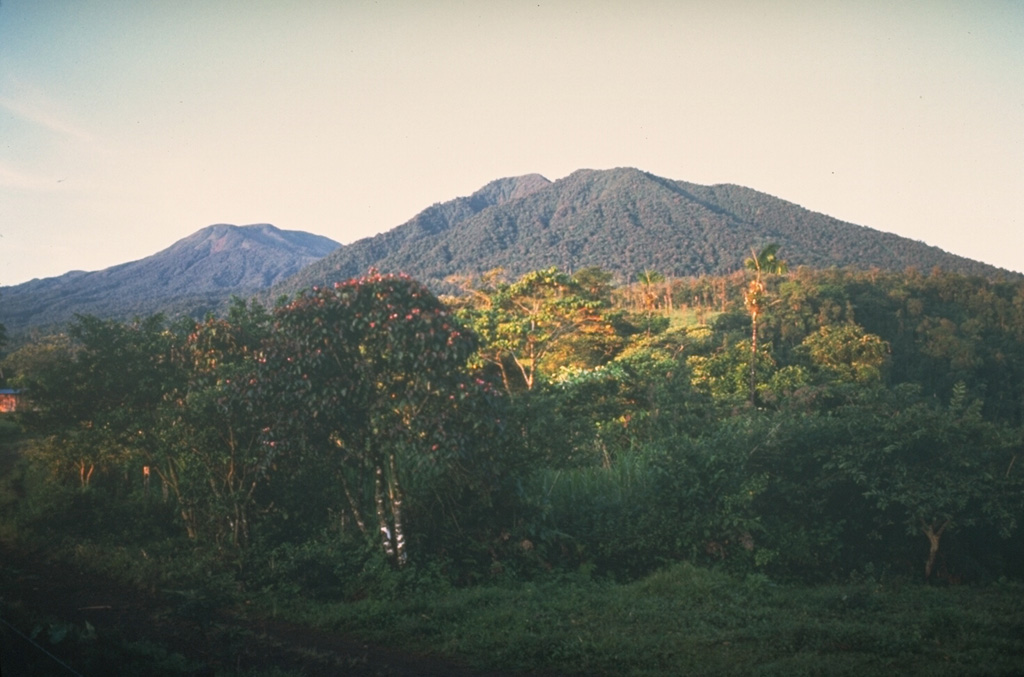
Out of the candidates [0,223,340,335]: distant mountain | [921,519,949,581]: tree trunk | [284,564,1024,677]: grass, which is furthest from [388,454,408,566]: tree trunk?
[921,519,949,581]: tree trunk

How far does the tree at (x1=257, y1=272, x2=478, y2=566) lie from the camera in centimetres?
667

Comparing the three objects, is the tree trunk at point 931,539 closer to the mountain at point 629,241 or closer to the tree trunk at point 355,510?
the tree trunk at point 355,510

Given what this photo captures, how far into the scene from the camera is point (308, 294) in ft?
24.1

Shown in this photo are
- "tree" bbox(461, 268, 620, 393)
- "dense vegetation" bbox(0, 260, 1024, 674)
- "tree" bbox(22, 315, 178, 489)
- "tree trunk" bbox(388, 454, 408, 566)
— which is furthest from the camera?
"tree" bbox(461, 268, 620, 393)

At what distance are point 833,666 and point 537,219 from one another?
84036 mm

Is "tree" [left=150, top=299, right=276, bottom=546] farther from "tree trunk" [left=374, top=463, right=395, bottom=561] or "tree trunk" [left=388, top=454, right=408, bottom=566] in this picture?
"tree trunk" [left=388, top=454, right=408, bottom=566]

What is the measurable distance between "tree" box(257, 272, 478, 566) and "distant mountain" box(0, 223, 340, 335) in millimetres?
3651

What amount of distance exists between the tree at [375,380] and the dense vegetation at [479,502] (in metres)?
0.03

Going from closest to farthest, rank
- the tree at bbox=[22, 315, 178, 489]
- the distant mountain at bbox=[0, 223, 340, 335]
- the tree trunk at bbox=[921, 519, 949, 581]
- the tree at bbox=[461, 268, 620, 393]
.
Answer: the tree trunk at bbox=[921, 519, 949, 581]
the tree at bbox=[22, 315, 178, 489]
the distant mountain at bbox=[0, 223, 340, 335]
the tree at bbox=[461, 268, 620, 393]

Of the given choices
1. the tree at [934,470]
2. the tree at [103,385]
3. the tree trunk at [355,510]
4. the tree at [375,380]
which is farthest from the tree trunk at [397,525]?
the tree at [934,470]

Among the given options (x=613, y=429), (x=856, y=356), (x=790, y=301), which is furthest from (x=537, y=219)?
(x=613, y=429)

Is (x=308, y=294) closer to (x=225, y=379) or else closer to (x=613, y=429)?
(x=225, y=379)

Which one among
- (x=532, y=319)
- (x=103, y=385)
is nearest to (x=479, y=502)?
(x=103, y=385)

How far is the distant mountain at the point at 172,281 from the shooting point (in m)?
12.6
